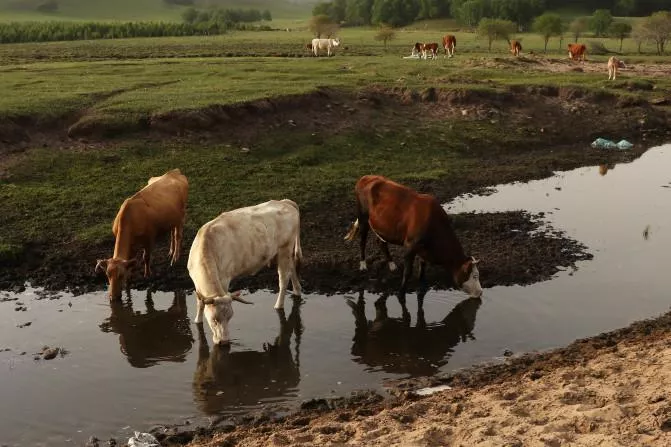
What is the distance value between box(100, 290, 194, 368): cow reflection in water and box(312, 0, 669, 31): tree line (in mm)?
74212

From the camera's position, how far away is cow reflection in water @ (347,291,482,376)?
998 cm

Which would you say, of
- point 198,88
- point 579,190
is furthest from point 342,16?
point 579,190

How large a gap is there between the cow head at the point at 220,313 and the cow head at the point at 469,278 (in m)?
3.81

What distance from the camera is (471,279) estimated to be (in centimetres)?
1186

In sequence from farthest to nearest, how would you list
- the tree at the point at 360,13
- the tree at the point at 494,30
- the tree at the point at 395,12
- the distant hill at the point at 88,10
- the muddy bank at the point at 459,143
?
1. the distant hill at the point at 88,10
2. the tree at the point at 360,13
3. the tree at the point at 395,12
4. the tree at the point at 494,30
5. the muddy bank at the point at 459,143

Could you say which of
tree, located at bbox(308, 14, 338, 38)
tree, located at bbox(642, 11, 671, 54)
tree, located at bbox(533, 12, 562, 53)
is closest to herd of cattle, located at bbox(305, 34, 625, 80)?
tree, located at bbox(533, 12, 562, 53)

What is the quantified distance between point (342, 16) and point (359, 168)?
102m

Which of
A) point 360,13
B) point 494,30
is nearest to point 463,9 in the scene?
point 360,13

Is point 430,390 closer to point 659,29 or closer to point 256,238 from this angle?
point 256,238

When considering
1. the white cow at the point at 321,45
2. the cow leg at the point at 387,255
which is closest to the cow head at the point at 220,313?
the cow leg at the point at 387,255

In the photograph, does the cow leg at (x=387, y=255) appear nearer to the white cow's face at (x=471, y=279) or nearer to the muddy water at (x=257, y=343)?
the muddy water at (x=257, y=343)

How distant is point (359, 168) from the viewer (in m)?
19.5

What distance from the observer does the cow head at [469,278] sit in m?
11.8

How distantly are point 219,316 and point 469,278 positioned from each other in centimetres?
425
